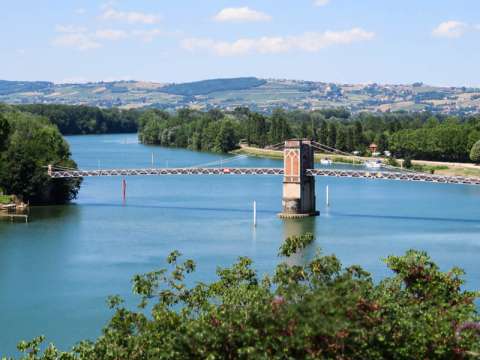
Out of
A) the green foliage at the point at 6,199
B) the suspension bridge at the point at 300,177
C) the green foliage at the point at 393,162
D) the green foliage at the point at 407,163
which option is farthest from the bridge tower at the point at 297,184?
the green foliage at the point at 393,162

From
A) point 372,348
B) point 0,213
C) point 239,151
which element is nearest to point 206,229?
point 0,213

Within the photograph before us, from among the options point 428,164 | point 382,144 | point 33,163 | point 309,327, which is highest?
point 309,327

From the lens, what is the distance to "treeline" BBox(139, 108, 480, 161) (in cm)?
6556

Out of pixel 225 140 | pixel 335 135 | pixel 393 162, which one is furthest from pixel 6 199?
pixel 225 140

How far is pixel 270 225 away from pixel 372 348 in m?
25.1

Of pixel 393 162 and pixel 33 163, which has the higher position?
pixel 33 163

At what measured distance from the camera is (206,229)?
33.3m

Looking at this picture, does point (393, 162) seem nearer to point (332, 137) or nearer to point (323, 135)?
point (332, 137)

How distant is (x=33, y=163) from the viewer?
40500 millimetres

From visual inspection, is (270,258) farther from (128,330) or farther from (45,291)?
(128,330)

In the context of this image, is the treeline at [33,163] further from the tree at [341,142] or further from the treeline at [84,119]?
the treeline at [84,119]

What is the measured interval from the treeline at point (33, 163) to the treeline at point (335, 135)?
28.2 metres

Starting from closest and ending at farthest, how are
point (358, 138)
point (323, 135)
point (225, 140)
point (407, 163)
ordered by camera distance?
point (407, 163) < point (358, 138) < point (323, 135) < point (225, 140)

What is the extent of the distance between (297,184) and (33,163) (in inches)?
413
